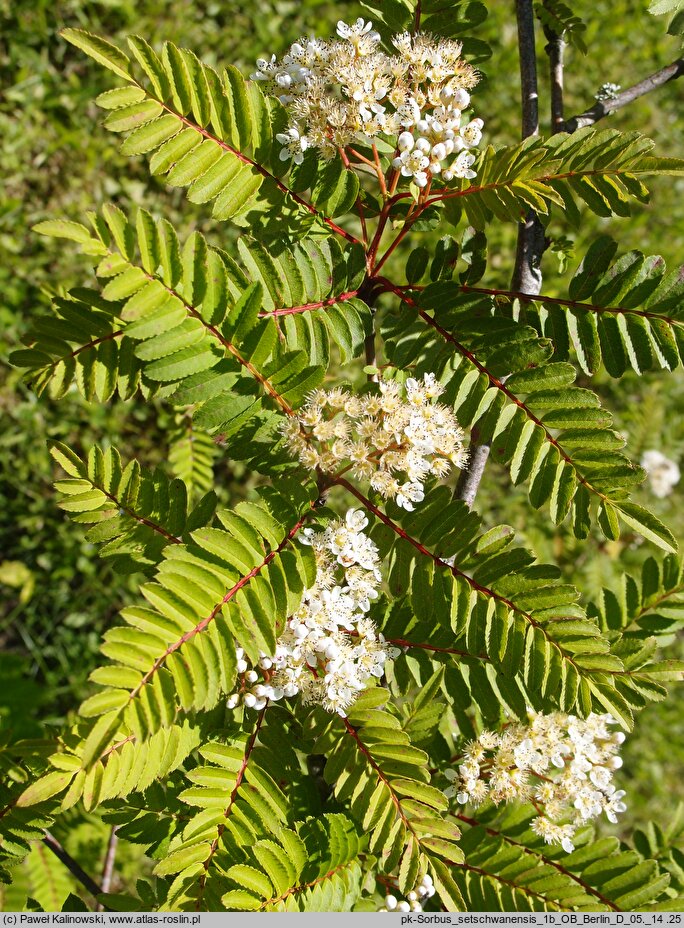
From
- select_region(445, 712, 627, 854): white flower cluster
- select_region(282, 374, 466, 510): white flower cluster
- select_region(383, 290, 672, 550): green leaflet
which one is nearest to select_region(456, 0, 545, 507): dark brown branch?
select_region(383, 290, 672, 550): green leaflet

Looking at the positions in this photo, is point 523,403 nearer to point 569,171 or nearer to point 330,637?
point 569,171

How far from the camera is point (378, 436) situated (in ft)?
4.25

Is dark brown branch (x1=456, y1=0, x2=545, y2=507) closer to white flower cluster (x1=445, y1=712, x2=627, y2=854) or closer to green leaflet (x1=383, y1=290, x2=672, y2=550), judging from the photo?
green leaflet (x1=383, y1=290, x2=672, y2=550)

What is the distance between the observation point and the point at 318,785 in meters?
1.67

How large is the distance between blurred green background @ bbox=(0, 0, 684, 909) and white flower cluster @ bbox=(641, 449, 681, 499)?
0.30ft

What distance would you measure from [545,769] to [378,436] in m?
0.82

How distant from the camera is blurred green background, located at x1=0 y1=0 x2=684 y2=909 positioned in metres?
3.39

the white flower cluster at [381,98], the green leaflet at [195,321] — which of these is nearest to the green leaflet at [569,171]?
the white flower cluster at [381,98]

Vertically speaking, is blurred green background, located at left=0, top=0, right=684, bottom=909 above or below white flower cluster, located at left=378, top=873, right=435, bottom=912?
above

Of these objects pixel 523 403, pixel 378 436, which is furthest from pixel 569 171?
pixel 378 436

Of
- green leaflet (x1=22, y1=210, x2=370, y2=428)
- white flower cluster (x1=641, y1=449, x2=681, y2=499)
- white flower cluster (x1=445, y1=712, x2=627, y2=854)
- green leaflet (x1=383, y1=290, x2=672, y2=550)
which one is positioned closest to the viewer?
green leaflet (x1=22, y1=210, x2=370, y2=428)

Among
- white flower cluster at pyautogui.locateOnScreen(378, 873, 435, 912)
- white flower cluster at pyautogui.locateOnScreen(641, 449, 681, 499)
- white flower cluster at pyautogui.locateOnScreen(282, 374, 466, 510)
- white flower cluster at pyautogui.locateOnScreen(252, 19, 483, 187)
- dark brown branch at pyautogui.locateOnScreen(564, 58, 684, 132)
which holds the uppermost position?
dark brown branch at pyautogui.locateOnScreen(564, 58, 684, 132)

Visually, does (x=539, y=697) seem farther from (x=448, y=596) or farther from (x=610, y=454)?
(x=610, y=454)

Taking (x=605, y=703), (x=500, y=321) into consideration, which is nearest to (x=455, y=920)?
(x=605, y=703)
